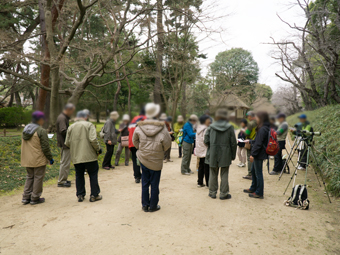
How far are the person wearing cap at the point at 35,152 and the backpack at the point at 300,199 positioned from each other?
492 cm

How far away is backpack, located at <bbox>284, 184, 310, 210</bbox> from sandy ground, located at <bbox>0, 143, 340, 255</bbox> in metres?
0.14

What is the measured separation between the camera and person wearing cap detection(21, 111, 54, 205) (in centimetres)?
445

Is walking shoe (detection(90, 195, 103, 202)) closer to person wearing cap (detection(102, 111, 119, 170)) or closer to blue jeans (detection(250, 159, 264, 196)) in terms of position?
person wearing cap (detection(102, 111, 119, 170))

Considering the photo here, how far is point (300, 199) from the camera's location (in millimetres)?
4453

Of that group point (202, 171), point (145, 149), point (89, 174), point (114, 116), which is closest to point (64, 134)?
point (89, 174)

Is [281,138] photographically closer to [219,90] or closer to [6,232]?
[6,232]

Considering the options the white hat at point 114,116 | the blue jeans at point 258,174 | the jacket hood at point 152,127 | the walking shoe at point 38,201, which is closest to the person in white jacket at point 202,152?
the blue jeans at point 258,174

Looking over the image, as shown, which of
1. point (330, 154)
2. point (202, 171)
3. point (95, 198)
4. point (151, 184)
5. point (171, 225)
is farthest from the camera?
point (330, 154)

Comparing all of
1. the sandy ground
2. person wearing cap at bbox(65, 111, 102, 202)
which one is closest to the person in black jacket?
the sandy ground

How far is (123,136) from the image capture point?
7.98 metres

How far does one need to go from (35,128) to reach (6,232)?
1.85 m

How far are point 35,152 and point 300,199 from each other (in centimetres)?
526

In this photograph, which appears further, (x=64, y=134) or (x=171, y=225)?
(x=64, y=134)

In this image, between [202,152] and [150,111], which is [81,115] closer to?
[150,111]
